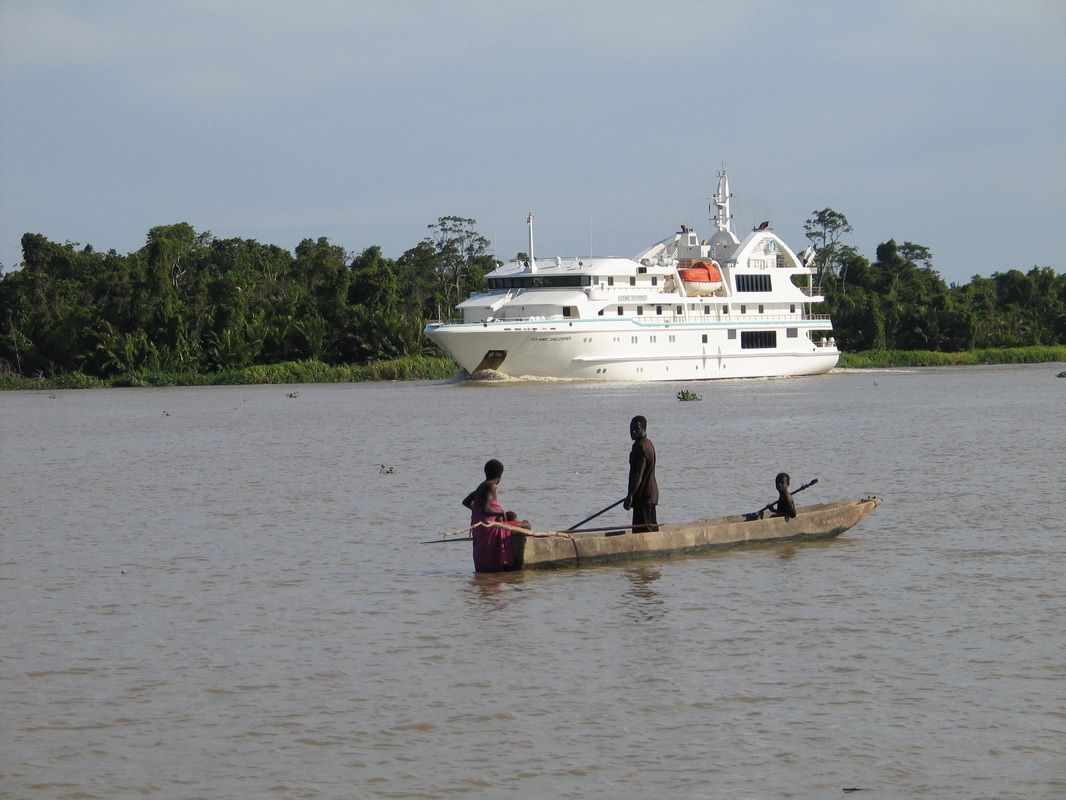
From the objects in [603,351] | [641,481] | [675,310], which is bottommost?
[641,481]

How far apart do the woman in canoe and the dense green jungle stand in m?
57.6

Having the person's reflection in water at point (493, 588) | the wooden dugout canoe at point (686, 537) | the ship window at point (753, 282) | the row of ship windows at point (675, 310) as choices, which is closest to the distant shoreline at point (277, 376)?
A: the row of ship windows at point (675, 310)

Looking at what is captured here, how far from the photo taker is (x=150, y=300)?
74188 millimetres

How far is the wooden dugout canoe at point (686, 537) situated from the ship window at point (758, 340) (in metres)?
53.2

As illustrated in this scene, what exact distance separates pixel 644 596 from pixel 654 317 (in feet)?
171

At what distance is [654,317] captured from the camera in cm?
6481

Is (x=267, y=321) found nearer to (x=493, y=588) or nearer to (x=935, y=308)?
(x=935, y=308)

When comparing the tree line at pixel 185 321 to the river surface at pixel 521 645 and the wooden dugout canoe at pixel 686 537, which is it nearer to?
the river surface at pixel 521 645

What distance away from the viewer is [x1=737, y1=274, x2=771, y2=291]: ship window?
69938 mm

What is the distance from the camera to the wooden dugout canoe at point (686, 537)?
14062 mm

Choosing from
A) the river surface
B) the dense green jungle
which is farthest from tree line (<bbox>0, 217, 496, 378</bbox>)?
the river surface

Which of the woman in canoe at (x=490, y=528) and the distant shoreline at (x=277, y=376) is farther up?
the distant shoreline at (x=277, y=376)

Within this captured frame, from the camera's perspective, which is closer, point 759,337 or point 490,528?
point 490,528

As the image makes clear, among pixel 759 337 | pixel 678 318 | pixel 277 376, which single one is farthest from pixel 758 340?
pixel 277 376
